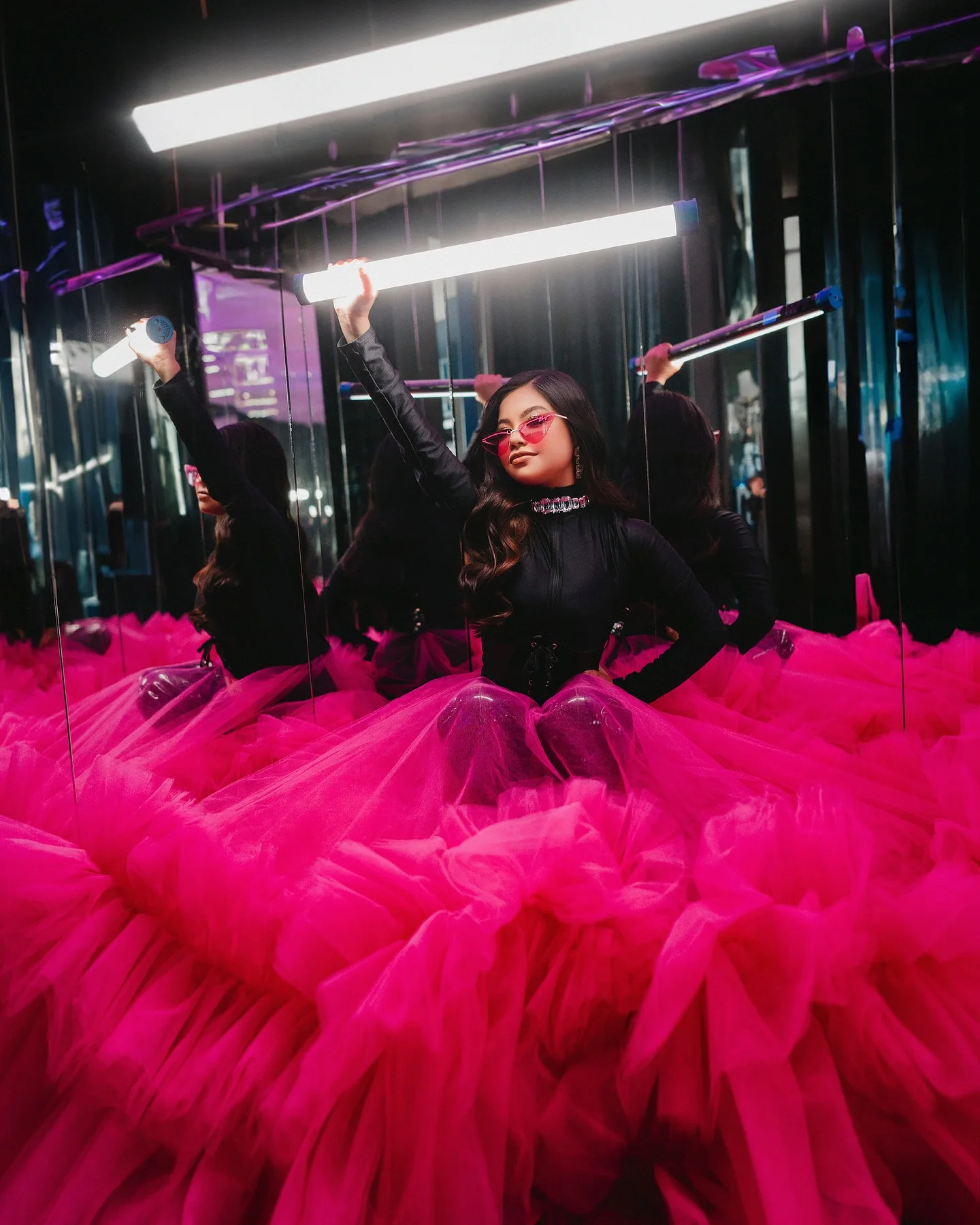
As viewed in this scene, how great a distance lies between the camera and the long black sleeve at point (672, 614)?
163cm

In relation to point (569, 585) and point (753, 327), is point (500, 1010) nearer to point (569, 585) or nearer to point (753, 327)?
point (569, 585)

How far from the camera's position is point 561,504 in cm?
162

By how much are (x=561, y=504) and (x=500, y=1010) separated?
928mm

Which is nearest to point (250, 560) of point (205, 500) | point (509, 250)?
point (205, 500)

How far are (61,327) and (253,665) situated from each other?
1067 millimetres

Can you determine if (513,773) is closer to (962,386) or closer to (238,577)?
(238,577)

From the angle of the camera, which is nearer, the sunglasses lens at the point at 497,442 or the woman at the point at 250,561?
the sunglasses lens at the point at 497,442

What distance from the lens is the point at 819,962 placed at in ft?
3.53

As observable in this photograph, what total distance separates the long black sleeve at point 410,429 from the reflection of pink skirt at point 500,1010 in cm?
63

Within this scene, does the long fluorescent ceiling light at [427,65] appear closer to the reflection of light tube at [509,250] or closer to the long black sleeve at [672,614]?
the reflection of light tube at [509,250]

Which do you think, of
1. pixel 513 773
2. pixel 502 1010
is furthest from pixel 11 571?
pixel 502 1010

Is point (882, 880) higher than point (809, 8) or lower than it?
lower

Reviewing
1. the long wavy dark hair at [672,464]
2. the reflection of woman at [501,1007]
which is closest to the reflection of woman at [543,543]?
the long wavy dark hair at [672,464]

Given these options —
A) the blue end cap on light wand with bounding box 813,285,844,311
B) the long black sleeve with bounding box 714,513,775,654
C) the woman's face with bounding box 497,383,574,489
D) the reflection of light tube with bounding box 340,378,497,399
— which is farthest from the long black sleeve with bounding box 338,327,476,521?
the blue end cap on light wand with bounding box 813,285,844,311
